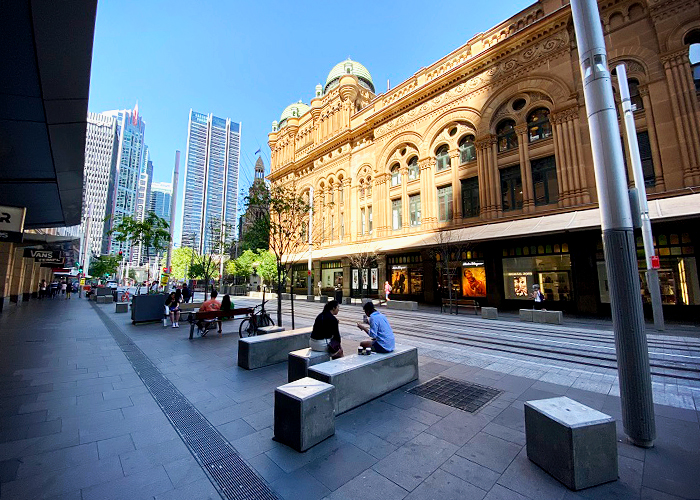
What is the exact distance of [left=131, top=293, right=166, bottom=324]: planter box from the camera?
12.8 meters

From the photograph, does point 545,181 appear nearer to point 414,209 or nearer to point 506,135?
point 506,135

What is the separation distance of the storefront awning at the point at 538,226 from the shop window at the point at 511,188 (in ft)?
5.28

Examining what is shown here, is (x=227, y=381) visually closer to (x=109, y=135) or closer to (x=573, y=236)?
(x=573, y=236)

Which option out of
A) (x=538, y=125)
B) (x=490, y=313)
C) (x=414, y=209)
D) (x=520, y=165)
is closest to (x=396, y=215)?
(x=414, y=209)

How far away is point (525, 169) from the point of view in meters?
18.6

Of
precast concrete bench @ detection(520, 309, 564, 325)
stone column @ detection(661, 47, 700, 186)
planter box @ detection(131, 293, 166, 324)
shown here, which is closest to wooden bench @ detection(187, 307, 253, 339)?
planter box @ detection(131, 293, 166, 324)

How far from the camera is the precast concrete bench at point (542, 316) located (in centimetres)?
1259

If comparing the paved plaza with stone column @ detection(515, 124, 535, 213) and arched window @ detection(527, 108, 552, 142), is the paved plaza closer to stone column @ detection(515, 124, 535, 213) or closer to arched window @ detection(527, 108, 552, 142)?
stone column @ detection(515, 124, 535, 213)

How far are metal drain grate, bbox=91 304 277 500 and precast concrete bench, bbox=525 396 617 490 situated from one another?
105 inches

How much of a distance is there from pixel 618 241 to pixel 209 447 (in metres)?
5.48

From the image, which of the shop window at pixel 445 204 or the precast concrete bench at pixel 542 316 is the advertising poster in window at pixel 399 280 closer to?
the shop window at pixel 445 204

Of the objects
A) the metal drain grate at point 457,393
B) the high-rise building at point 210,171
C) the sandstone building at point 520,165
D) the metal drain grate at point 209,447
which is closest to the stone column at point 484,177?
the sandstone building at point 520,165

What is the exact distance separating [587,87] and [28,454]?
26.6 ft

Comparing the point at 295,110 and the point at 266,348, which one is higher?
the point at 295,110
